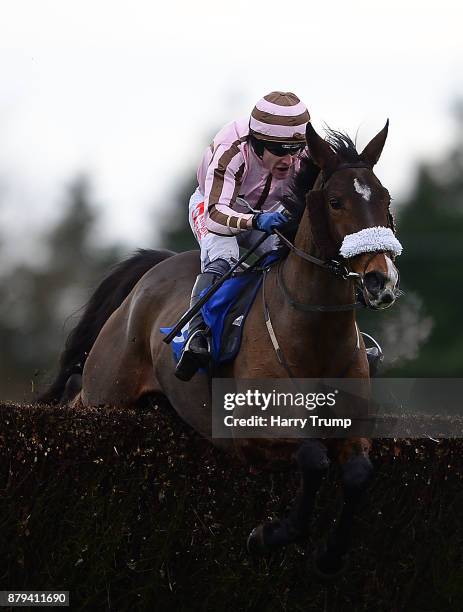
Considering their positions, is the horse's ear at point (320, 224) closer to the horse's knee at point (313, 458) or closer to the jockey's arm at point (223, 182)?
the jockey's arm at point (223, 182)

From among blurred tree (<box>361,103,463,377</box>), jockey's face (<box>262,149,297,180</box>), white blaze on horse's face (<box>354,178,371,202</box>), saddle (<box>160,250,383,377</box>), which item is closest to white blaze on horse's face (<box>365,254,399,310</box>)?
white blaze on horse's face (<box>354,178,371,202</box>)

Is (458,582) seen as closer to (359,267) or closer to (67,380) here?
(359,267)

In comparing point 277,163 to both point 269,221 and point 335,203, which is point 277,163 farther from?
point 335,203

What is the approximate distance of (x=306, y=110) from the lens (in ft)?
21.5

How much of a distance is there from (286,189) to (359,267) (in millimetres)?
1317

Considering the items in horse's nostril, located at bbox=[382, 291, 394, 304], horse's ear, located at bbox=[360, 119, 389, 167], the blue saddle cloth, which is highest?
horse's ear, located at bbox=[360, 119, 389, 167]

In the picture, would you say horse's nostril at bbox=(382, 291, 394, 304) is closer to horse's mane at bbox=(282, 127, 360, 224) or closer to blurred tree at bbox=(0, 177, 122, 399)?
horse's mane at bbox=(282, 127, 360, 224)

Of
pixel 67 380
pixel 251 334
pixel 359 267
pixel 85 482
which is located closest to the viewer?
pixel 359 267

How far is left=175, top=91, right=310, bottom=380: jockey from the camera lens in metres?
6.41

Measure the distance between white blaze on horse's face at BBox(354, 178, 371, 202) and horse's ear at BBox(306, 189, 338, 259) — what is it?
0.67 feet

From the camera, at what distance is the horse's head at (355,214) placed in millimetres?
5285

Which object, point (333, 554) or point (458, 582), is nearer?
point (333, 554)

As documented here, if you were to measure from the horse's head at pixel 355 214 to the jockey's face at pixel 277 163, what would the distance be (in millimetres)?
553

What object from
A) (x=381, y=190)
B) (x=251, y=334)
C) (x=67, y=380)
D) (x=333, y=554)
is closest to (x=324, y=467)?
(x=333, y=554)
